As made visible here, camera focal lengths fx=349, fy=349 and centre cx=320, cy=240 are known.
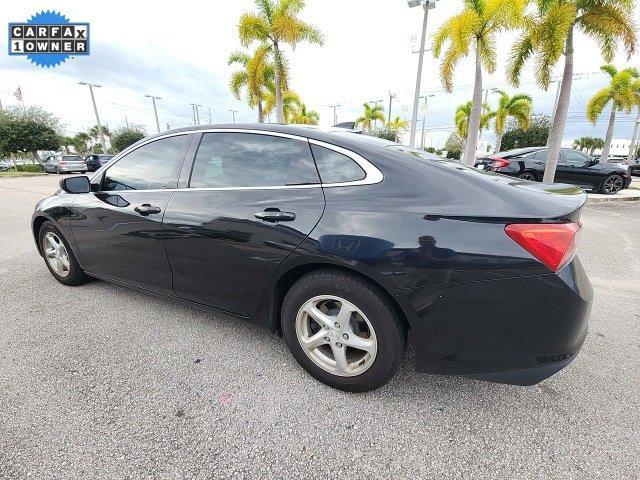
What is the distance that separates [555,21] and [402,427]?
12.5m

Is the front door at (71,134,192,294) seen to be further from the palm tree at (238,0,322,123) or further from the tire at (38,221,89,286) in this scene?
the palm tree at (238,0,322,123)

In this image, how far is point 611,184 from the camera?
10953 mm

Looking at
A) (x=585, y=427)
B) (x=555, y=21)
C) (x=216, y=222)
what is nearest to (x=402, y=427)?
(x=585, y=427)

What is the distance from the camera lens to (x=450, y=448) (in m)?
1.66

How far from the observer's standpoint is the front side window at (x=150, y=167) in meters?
2.57

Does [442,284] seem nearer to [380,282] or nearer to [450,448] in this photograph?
[380,282]

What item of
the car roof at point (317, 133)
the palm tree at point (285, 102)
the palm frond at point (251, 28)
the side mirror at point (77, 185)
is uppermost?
the palm frond at point (251, 28)

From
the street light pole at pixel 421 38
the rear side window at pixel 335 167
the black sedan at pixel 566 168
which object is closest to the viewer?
the rear side window at pixel 335 167

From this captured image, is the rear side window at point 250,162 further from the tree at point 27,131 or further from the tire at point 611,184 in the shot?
the tree at point 27,131

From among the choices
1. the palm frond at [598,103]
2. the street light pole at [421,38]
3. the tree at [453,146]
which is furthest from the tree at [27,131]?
the tree at [453,146]

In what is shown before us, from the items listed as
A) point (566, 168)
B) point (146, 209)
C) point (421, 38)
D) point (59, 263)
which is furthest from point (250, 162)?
point (421, 38)

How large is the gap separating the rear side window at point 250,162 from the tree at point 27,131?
37975 mm

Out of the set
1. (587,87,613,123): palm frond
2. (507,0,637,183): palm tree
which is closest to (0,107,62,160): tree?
(507,0,637,183): palm tree

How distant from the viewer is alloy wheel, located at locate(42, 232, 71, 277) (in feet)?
11.2
